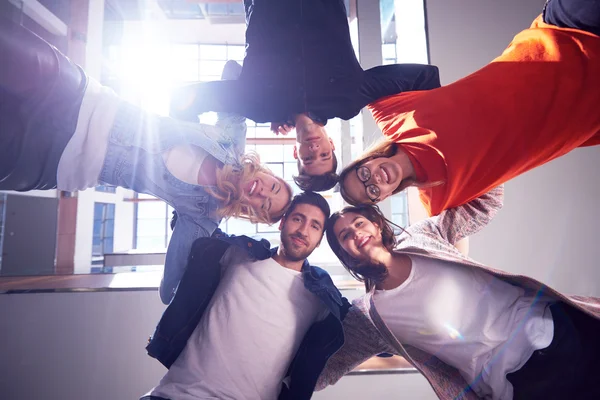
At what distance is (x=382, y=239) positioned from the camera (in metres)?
1.35

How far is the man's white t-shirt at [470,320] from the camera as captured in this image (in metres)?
1.08

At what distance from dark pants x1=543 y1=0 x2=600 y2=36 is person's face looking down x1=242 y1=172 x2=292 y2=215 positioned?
1.17m

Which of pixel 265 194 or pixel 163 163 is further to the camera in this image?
pixel 265 194

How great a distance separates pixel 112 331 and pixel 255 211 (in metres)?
1.49

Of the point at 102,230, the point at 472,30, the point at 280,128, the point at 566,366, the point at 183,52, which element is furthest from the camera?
the point at 183,52

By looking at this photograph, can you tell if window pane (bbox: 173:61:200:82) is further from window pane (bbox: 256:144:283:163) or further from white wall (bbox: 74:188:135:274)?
window pane (bbox: 256:144:283:163)

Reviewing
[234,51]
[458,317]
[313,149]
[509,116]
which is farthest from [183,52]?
[458,317]

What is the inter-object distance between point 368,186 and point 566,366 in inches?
34.3

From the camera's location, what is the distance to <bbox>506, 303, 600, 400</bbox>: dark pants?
1031mm

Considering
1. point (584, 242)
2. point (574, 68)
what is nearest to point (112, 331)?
point (574, 68)

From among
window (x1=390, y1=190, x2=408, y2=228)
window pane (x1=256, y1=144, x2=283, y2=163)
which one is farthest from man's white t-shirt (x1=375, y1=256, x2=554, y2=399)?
window pane (x1=256, y1=144, x2=283, y2=163)

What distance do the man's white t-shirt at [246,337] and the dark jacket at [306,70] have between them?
2.40 feet

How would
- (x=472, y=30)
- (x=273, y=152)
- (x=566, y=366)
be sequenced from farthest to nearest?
1. (x=273, y=152)
2. (x=472, y=30)
3. (x=566, y=366)

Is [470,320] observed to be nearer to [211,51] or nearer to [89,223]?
[89,223]
